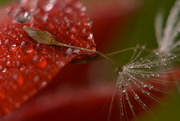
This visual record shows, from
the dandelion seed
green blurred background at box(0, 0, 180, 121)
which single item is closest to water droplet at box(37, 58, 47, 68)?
the dandelion seed

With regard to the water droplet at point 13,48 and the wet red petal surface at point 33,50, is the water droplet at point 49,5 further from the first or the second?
the water droplet at point 13,48

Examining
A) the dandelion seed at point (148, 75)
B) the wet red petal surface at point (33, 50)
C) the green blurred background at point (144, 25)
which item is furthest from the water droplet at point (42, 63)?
the green blurred background at point (144, 25)

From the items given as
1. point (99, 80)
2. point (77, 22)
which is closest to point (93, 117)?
point (77, 22)

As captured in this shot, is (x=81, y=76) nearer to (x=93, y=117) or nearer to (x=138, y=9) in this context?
(x=93, y=117)

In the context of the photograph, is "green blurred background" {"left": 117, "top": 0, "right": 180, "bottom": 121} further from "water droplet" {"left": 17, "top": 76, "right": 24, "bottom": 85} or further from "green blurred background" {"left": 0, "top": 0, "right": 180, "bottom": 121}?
"water droplet" {"left": 17, "top": 76, "right": 24, "bottom": 85}

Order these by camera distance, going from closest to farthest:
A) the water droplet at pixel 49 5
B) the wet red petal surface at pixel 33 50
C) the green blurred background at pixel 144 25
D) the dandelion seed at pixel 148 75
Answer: the wet red petal surface at pixel 33 50 < the dandelion seed at pixel 148 75 < the water droplet at pixel 49 5 < the green blurred background at pixel 144 25

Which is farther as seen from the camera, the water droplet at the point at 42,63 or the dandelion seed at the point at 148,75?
the dandelion seed at the point at 148,75

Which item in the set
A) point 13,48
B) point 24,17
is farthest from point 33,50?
point 24,17

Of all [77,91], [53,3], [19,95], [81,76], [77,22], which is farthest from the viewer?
[81,76]
